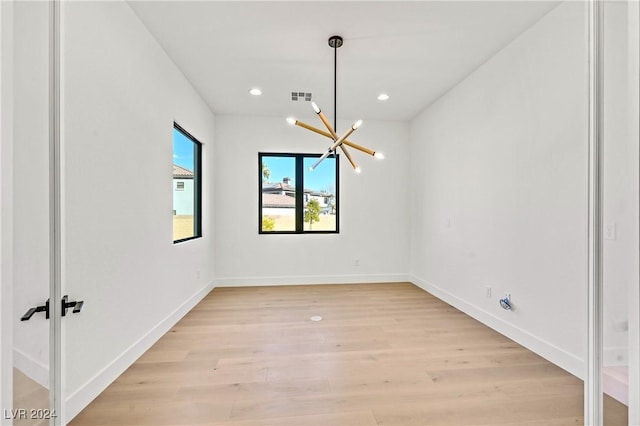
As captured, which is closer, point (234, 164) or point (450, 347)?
point (450, 347)

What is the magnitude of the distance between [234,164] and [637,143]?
15.3 ft

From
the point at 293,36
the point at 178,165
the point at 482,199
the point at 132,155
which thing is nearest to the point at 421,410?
the point at 482,199

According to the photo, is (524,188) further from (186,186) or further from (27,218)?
(186,186)

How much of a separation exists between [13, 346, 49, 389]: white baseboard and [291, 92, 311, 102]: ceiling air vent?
142 inches

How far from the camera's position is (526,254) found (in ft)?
8.62

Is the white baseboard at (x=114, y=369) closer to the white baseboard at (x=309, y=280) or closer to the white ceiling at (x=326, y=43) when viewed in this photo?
the white baseboard at (x=309, y=280)

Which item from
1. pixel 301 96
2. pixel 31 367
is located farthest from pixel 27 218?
pixel 301 96

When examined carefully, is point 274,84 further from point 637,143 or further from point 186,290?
point 637,143

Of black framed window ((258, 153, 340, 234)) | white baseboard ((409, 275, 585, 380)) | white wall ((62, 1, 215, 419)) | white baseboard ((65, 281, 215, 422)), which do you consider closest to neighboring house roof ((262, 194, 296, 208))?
black framed window ((258, 153, 340, 234))

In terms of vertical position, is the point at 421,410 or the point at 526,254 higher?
the point at 526,254

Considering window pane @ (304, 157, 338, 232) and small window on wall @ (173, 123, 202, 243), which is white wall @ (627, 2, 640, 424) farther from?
window pane @ (304, 157, 338, 232)

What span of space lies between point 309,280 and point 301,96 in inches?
114

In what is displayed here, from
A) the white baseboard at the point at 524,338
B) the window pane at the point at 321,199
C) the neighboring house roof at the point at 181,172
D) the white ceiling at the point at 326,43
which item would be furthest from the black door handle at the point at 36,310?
the window pane at the point at 321,199

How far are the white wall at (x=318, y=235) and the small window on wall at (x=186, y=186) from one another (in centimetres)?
63
